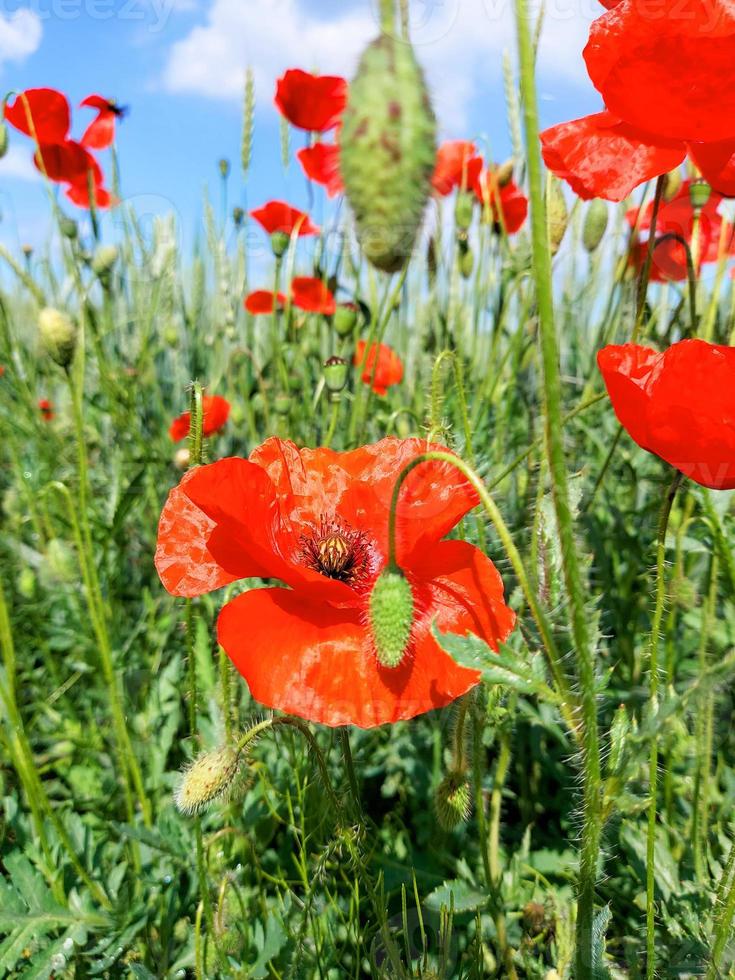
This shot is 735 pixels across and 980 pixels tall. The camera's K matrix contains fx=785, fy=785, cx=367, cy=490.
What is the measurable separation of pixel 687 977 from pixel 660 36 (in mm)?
1059

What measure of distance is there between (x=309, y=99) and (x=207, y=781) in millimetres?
1696

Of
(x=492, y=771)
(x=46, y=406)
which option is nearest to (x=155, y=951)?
(x=492, y=771)

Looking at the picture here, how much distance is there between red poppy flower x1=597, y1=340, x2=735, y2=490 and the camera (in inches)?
27.7

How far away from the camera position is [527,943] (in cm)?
98

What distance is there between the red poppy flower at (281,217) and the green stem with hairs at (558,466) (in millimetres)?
1778

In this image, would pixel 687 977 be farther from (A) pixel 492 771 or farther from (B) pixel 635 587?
(B) pixel 635 587

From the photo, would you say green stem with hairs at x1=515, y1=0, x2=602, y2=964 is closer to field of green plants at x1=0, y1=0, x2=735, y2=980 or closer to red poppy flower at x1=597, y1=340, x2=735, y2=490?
field of green plants at x1=0, y1=0, x2=735, y2=980

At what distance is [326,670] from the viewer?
72cm

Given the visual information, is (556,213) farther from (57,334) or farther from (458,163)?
(57,334)

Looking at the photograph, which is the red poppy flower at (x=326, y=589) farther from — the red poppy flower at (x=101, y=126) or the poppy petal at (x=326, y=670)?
the red poppy flower at (x=101, y=126)

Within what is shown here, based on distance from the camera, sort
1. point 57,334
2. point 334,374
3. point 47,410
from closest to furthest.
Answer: point 57,334, point 334,374, point 47,410

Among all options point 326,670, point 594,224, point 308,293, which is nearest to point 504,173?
point 594,224

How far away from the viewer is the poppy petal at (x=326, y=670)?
69cm

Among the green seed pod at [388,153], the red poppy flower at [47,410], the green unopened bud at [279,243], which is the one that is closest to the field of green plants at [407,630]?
the green seed pod at [388,153]
